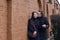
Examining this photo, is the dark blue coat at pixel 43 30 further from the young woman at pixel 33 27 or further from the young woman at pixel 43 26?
the young woman at pixel 33 27

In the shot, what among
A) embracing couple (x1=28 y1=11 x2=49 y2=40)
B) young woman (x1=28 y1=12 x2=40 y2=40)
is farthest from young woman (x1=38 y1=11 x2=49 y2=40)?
young woman (x1=28 y1=12 x2=40 y2=40)

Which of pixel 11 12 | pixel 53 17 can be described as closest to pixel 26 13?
pixel 11 12

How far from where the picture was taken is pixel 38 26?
9.58m

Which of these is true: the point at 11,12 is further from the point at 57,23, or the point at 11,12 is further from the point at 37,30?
the point at 57,23

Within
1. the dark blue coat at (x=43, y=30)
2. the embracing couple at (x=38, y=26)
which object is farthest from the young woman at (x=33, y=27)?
the dark blue coat at (x=43, y=30)

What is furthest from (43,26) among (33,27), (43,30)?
(33,27)

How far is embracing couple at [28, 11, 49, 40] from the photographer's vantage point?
9.37 meters

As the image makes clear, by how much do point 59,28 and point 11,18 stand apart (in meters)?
3.86

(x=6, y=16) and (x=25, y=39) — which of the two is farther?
(x=25, y=39)

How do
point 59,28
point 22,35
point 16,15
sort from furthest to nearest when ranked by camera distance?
point 22,35 → point 16,15 → point 59,28

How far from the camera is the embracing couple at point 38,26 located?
9.37m

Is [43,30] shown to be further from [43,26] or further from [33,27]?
[33,27]

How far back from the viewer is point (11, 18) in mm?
8203
